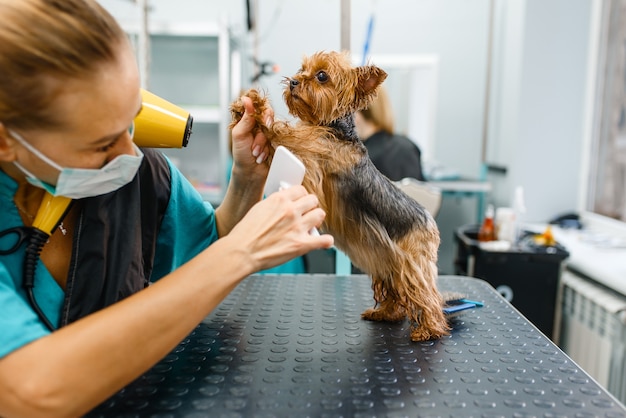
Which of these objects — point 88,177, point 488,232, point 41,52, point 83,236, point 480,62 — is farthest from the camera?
point 480,62

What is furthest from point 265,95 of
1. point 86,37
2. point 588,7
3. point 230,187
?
point 588,7

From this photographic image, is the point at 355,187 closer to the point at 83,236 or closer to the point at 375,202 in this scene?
the point at 375,202

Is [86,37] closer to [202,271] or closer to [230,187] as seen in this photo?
[202,271]

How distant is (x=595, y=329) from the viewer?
201 centimetres

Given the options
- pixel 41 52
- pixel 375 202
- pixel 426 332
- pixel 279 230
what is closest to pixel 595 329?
pixel 426 332

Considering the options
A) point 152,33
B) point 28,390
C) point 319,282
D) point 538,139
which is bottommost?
point 319,282

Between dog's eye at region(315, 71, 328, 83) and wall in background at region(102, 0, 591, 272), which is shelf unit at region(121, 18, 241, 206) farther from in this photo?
dog's eye at region(315, 71, 328, 83)

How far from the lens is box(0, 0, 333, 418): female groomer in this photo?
59cm

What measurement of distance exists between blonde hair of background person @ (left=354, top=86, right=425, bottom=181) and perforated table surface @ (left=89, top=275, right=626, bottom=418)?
1.58m

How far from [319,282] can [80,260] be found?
70 centimetres

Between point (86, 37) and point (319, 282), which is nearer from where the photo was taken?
point (86, 37)

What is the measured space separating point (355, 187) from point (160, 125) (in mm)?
375

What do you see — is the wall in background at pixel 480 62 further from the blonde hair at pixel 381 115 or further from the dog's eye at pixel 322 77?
the dog's eye at pixel 322 77

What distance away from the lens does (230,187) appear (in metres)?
1.15
